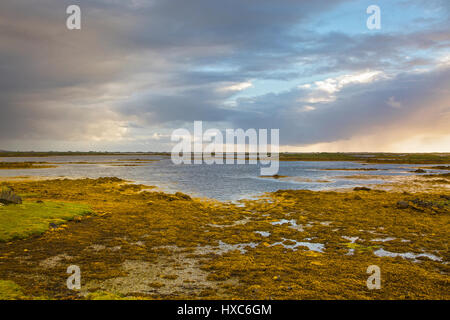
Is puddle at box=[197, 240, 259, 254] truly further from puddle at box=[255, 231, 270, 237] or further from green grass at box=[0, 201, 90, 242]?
green grass at box=[0, 201, 90, 242]

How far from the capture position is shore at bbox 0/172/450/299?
35.9 feet

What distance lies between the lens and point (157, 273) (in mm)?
12750

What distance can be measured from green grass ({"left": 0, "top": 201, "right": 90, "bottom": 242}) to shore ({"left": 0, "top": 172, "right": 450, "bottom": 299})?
0.61 m

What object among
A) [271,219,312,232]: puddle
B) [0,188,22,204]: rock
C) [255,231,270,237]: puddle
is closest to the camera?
[255,231,270,237]: puddle

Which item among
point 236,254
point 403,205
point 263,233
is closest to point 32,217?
point 236,254

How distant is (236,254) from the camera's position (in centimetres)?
1545

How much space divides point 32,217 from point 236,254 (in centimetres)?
1521

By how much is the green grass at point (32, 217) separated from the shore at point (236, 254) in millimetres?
610

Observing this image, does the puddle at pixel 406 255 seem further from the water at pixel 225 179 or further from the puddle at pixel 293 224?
the water at pixel 225 179

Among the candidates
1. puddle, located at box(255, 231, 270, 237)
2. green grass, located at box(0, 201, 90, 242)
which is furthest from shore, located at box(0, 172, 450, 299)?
green grass, located at box(0, 201, 90, 242)

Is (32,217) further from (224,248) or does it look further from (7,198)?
(224,248)
